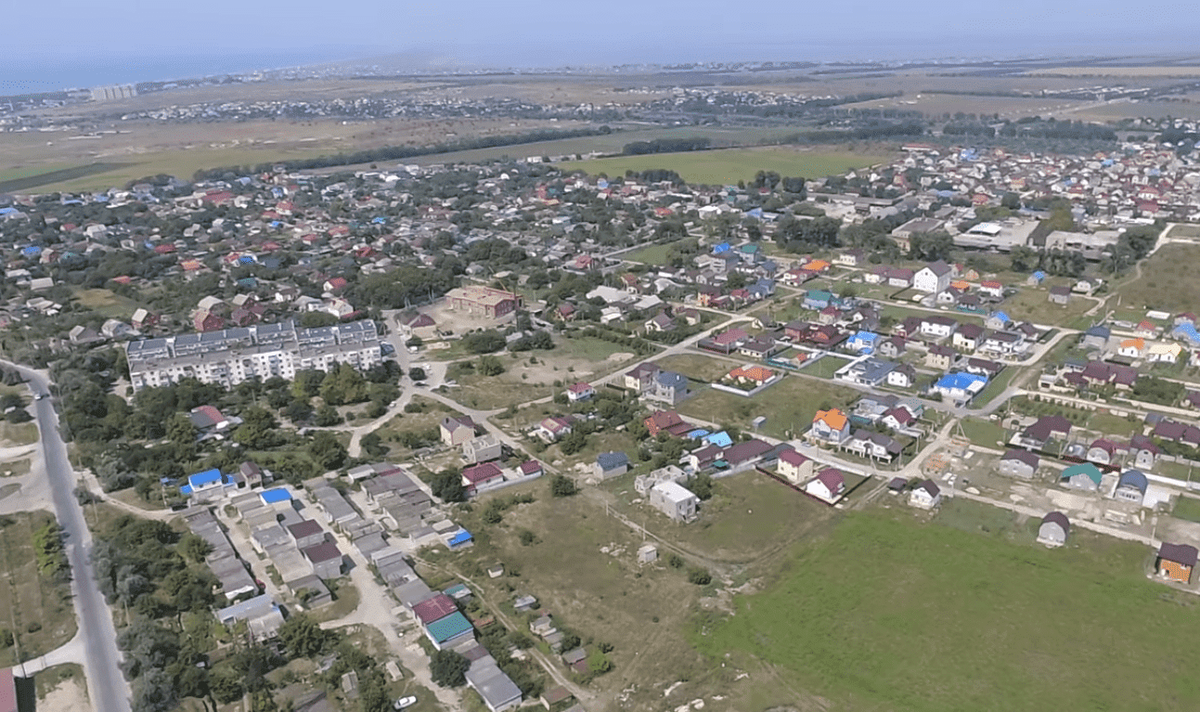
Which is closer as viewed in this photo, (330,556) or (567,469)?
(330,556)

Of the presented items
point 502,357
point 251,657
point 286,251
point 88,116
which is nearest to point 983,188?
point 502,357

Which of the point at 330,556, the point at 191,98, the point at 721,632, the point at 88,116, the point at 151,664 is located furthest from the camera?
the point at 191,98

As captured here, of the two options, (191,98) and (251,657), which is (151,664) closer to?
(251,657)

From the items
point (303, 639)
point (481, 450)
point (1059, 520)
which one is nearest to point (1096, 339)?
point (1059, 520)

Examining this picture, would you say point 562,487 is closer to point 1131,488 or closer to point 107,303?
point 1131,488

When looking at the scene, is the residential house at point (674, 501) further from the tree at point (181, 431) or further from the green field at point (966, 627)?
the tree at point (181, 431)

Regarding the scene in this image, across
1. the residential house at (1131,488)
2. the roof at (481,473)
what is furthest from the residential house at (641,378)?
the residential house at (1131,488)
